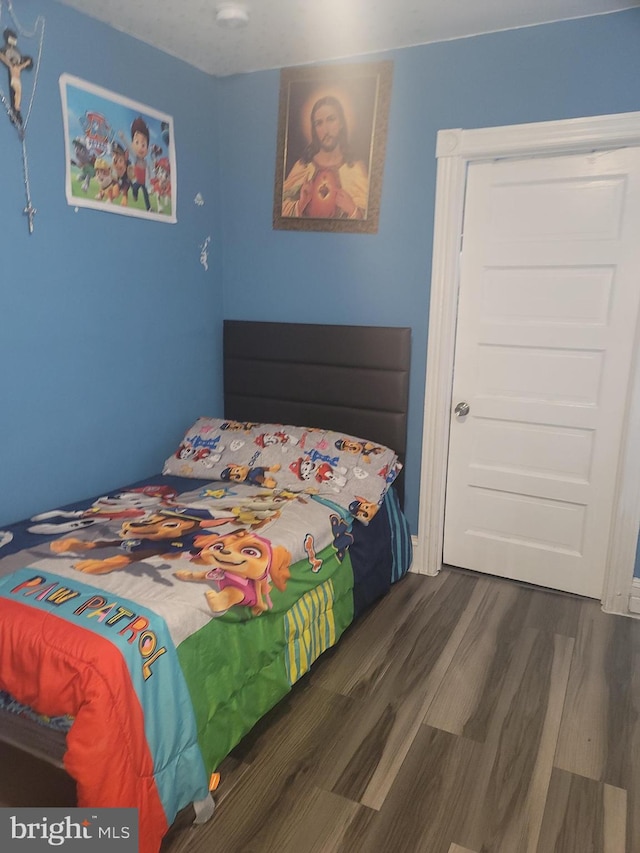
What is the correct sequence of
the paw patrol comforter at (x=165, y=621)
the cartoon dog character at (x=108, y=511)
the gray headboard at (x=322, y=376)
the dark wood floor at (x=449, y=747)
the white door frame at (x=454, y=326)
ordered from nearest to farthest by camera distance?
the paw patrol comforter at (x=165, y=621)
the dark wood floor at (x=449, y=747)
the cartoon dog character at (x=108, y=511)
the white door frame at (x=454, y=326)
the gray headboard at (x=322, y=376)

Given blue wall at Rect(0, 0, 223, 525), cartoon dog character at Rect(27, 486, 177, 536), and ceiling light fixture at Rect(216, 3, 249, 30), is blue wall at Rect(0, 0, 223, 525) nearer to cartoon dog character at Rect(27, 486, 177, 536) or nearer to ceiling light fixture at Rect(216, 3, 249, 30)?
cartoon dog character at Rect(27, 486, 177, 536)

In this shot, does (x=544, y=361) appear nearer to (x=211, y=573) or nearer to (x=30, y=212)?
(x=211, y=573)

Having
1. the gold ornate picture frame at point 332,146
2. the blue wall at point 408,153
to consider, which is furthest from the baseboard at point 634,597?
the gold ornate picture frame at point 332,146

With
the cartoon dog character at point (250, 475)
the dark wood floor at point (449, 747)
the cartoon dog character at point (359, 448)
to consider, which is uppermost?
the cartoon dog character at point (359, 448)

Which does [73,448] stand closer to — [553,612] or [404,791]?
[404,791]

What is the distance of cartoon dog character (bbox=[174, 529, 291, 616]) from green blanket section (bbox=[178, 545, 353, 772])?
4 centimetres

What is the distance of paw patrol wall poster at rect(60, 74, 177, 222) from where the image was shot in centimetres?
231

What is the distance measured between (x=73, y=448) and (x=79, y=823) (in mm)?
1453

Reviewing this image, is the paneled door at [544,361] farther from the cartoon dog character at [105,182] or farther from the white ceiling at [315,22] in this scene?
the cartoon dog character at [105,182]

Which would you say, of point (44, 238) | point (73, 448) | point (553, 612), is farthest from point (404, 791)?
point (44, 238)

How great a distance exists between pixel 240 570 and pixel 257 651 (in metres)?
0.26

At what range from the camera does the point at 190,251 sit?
9.83 feet

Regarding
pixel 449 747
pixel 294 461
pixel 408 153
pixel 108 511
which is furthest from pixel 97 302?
pixel 449 747

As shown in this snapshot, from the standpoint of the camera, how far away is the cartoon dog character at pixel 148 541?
70.5 inches
